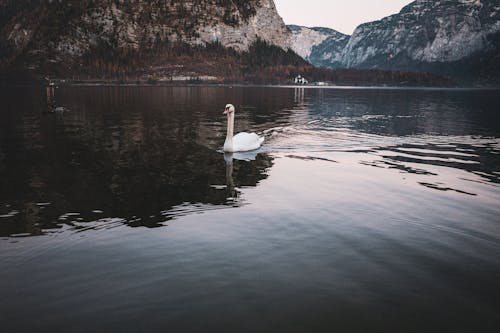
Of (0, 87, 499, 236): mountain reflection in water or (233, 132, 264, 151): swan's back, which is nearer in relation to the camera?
(0, 87, 499, 236): mountain reflection in water

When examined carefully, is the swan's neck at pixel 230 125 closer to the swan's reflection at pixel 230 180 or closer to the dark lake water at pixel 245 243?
the swan's reflection at pixel 230 180

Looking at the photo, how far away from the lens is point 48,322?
8.59 metres

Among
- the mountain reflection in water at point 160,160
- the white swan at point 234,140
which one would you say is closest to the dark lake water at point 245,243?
the mountain reflection in water at point 160,160

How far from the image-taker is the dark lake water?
29.7ft

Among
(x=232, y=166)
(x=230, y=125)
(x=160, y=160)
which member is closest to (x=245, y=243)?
(x=232, y=166)

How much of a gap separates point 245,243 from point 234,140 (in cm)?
1615

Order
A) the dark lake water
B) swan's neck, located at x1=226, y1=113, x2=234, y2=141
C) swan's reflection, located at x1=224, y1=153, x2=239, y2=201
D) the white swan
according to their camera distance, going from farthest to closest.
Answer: the white swan, swan's neck, located at x1=226, y1=113, x2=234, y2=141, swan's reflection, located at x1=224, y1=153, x2=239, y2=201, the dark lake water

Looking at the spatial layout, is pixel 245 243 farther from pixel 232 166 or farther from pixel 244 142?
pixel 244 142

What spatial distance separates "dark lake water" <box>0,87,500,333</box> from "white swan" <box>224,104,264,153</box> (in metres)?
0.77

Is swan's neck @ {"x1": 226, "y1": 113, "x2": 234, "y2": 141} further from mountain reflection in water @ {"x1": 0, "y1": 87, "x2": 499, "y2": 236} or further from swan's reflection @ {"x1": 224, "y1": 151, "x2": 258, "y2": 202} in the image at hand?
mountain reflection in water @ {"x1": 0, "y1": 87, "x2": 499, "y2": 236}

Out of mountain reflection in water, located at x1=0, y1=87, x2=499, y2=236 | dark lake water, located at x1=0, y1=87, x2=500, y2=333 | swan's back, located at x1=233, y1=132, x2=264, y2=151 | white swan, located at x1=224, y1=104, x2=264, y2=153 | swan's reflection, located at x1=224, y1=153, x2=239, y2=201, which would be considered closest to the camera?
dark lake water, located at x1=0, y1=87, x2=500, y2=333

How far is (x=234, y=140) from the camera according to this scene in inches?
1126

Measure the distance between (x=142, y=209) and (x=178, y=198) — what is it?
1943 millimetres

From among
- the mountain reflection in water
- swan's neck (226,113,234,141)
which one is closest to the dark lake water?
the mountain reflection in water
